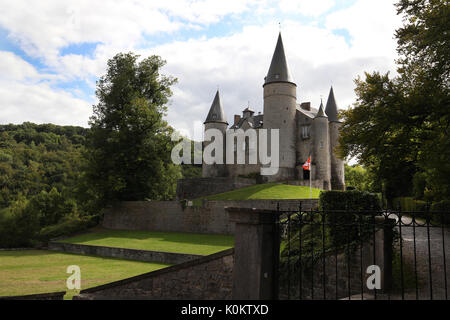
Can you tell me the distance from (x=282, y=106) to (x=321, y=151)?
6.78m

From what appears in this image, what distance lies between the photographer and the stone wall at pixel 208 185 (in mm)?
35938

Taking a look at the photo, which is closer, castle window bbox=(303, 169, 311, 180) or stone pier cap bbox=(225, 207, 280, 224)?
stone pier cap bbox=(225, 207, 280, 224)

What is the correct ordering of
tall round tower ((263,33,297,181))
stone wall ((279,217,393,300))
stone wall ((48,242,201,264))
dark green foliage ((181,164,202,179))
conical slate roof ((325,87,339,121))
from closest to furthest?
stone wall ((279,217,393,300)) < stone wall ((48,242,201,264)) < tall round tower ((263,33,297,181)) < conical slate roof ((325,87,339,121)) < dark green foliage ((181,164,202,179))

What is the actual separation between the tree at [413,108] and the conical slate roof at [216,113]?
98.7ft

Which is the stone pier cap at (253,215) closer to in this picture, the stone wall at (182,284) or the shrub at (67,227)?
the stone wall at (182,284)

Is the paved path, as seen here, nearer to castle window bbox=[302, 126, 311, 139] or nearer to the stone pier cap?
the stone pier cap

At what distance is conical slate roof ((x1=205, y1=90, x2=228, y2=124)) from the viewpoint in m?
46.7

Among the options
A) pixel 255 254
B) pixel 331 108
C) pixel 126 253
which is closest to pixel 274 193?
pixel 126 253

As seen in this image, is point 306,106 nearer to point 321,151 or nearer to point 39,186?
point 321,151

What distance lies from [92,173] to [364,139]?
2251cm

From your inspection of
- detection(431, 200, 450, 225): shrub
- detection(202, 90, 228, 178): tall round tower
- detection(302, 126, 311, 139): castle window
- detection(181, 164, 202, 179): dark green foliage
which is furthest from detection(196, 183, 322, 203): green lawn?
detection(181, 164, 202, 179): dark green foliage

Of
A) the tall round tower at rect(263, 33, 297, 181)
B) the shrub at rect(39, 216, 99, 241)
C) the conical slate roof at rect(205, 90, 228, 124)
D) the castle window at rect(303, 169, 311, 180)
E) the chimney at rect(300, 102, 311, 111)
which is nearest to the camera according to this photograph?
the shrub at rect(39, 216, 99, 241)

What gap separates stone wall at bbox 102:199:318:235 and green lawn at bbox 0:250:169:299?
727 cm

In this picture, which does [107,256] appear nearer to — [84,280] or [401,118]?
[84,280]
